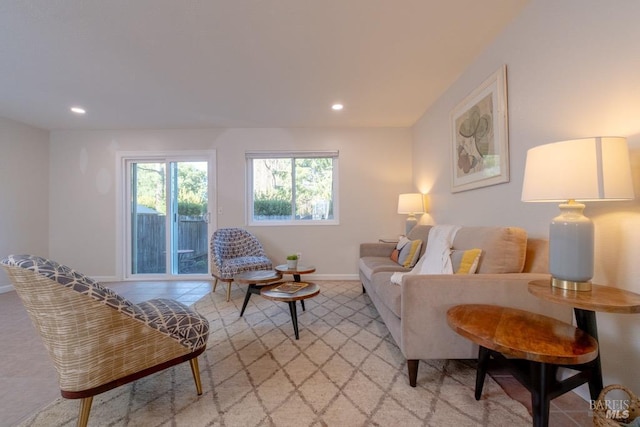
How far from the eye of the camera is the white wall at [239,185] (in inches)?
164

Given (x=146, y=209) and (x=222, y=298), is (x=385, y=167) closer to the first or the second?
(x=222, y=298)

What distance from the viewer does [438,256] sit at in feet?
6.59

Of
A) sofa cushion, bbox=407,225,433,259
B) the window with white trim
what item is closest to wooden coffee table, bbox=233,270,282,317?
sofa cushion, bbox=407,225,433,259

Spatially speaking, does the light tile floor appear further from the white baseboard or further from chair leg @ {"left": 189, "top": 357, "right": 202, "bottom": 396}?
the white baseboard

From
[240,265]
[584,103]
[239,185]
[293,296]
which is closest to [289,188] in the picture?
[239,185]

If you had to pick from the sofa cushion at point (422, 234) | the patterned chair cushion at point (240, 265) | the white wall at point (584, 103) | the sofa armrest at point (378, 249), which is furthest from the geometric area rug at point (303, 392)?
the sofa armrest at point (378, 249)

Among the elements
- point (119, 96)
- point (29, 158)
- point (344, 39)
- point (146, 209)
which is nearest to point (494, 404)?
point (344, 39)

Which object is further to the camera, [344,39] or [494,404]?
[344,39]

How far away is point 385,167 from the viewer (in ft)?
13.7

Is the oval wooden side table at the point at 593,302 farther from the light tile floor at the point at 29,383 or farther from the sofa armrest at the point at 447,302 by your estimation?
the light tile floor at the point at 29,383

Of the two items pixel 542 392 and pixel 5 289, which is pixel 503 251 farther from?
pixel 5 289

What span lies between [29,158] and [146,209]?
169 centimetres

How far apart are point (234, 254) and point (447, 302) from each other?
114 inches

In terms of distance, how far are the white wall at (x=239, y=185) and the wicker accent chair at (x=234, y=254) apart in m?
0.38
